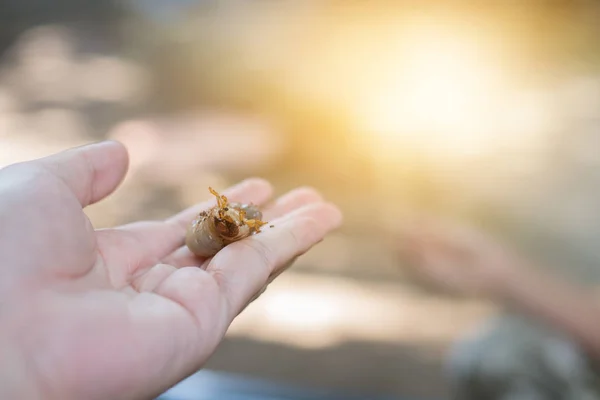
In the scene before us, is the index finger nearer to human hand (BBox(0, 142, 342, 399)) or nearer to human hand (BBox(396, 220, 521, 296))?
human hand (BBox(0, 142, 342, 399))

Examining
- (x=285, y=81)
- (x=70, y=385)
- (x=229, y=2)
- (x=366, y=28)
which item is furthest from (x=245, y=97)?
(x=70, y=385)

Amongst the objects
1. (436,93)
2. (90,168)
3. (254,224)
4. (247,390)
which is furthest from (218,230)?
(436,93)

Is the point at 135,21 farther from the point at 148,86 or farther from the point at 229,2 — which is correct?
the point at 229,2

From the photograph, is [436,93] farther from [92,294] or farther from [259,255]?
[92,294]

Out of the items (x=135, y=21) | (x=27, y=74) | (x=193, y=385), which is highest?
(x=135, y=21)

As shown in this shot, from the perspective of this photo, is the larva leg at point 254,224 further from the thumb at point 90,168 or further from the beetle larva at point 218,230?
the thumb at point 90,168

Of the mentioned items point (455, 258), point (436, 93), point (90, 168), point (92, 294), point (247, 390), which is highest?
point (436, 93)
